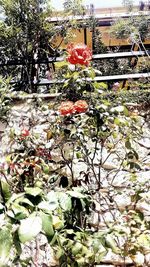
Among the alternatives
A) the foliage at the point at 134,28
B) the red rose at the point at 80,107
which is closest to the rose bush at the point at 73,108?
the red rose at the point at 80,107

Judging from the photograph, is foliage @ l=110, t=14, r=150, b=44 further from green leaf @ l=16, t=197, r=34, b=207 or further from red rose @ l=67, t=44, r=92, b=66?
green leaf @ l=16, t=197, r=34, b=207

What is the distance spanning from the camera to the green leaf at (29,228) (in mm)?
566

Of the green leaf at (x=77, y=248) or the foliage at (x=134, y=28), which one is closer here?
the green leaf at (x=77, y=248)

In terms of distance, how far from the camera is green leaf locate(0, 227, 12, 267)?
57 centimetres

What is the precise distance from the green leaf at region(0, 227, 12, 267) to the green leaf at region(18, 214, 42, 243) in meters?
0.02

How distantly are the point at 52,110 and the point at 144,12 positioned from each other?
319 centimetres

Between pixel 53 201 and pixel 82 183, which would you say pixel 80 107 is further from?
pixel 53 201

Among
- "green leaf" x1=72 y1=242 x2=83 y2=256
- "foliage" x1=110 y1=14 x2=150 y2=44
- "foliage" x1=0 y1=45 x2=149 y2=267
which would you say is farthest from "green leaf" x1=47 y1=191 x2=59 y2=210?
"foliage" x1=110 y1=14 x2=150 y2=44

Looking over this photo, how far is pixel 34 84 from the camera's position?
12.7ft

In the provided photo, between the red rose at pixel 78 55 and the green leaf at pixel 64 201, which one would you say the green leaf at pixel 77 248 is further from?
the red rose at pixel 78 55

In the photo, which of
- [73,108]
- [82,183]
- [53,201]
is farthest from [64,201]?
[82,183]

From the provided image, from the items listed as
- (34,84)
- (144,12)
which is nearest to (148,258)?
(34,84)

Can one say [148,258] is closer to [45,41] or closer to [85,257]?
[85,257]

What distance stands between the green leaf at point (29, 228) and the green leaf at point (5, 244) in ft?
0.07
